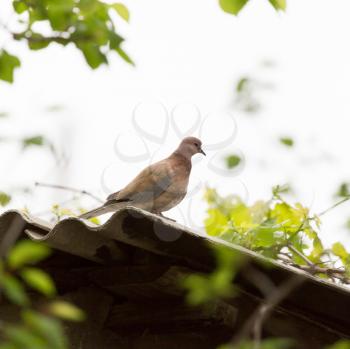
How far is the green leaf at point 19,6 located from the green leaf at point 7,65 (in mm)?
216

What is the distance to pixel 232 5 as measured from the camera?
368 centimetres

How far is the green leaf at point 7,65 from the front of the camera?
3.67 m

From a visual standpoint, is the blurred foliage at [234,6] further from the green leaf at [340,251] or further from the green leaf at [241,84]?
the green leaf at [340,251]

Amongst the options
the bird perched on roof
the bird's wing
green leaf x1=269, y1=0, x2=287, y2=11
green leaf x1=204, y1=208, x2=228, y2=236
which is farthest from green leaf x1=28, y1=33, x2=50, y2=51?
the bird's wing

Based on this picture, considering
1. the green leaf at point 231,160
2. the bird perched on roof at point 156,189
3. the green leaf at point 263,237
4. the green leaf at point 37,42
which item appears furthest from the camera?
the bird perched on roof at point 156,189

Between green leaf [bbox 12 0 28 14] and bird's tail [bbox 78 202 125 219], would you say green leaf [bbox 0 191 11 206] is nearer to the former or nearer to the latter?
green leaf [bbox 12 0 28 14]

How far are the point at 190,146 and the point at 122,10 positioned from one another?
12.1 feet

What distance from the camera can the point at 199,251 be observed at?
10.5 ft

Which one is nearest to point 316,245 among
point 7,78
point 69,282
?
point 69,282

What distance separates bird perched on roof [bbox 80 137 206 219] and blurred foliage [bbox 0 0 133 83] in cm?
242

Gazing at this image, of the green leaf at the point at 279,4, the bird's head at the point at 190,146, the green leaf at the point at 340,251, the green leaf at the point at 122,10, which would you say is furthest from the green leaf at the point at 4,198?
the bird's head at the point at 190,146

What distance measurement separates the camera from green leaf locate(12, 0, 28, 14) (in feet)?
12.2

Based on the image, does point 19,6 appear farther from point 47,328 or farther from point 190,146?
point 190,146

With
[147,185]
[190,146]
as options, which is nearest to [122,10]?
[147,185]
